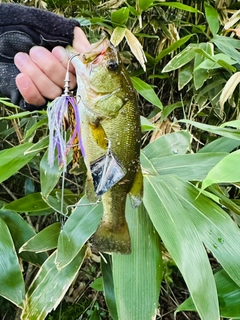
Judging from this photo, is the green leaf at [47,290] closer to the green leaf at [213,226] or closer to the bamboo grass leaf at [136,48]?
the green leaf at [213,226]

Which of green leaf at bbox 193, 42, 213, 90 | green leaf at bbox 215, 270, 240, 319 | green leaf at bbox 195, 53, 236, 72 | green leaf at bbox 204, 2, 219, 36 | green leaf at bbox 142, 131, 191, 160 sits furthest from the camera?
green leaf at bbox 204, 2, 219, 36

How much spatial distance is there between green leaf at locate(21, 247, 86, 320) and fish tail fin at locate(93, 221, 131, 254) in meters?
0.19

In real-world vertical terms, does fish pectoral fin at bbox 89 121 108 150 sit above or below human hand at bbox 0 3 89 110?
below

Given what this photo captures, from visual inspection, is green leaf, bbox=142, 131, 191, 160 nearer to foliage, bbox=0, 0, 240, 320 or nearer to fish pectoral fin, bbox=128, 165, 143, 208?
foliage, bbox=0, 0, 240, 320

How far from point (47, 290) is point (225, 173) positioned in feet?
1.47

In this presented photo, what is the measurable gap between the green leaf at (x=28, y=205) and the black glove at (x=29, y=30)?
356 mm

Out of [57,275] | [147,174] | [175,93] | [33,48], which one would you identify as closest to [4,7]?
[33,48]

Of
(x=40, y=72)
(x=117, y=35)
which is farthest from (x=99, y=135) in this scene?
(x=117, y=35)

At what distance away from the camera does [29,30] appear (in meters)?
0.72

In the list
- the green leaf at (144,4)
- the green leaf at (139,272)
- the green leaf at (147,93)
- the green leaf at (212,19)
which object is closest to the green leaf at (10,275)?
the green leaf at (139,272)

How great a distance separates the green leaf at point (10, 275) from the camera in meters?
0.85

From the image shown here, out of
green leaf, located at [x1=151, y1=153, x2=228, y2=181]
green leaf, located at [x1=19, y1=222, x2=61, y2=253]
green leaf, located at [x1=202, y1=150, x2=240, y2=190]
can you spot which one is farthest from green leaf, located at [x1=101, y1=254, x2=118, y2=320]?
green leaf, located at [x1=202, y1=150, x2=240, y2=190]

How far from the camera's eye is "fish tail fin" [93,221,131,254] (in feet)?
2.27

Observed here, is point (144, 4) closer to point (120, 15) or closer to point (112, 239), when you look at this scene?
point (120, 15)
